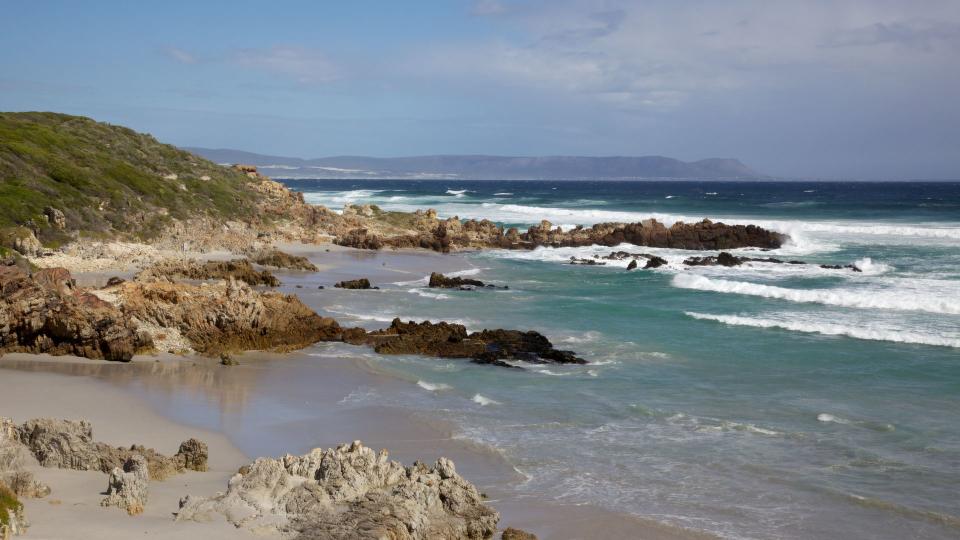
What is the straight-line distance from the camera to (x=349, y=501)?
7086 millimetres

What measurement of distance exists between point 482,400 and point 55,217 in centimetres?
1989

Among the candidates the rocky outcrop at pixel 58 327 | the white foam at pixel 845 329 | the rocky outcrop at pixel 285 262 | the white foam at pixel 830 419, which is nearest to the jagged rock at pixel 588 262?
the rocky outcrop at pixel 285 262

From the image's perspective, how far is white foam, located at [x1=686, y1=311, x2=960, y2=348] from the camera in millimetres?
17141

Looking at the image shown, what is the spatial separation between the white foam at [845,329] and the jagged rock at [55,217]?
18.5m

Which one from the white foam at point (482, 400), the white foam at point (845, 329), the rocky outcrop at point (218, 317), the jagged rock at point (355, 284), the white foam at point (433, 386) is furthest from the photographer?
the jagged rock at point (355, 284)

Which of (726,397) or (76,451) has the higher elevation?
(76,451)

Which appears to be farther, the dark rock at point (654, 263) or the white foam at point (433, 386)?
the dark rock at point (654, 263)

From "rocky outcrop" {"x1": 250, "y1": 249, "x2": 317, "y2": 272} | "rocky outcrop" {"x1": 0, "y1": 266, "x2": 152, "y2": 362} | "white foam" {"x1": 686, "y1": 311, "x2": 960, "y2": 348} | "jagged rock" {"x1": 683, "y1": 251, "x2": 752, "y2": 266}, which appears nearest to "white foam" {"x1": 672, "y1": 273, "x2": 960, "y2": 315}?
"white foam" {"x1": 686, "y1": 311, "x2": 960, "y2": 348}

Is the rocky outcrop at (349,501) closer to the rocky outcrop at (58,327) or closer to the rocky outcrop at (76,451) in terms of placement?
the rocky outcrop at (76,451)

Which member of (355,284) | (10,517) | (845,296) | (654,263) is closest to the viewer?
(10,517)

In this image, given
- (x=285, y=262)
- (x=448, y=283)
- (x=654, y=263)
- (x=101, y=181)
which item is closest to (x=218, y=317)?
(x=448, y=283)

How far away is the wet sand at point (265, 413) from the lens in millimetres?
8023

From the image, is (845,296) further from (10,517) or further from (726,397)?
(10,517)

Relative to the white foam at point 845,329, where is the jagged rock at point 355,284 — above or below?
above
